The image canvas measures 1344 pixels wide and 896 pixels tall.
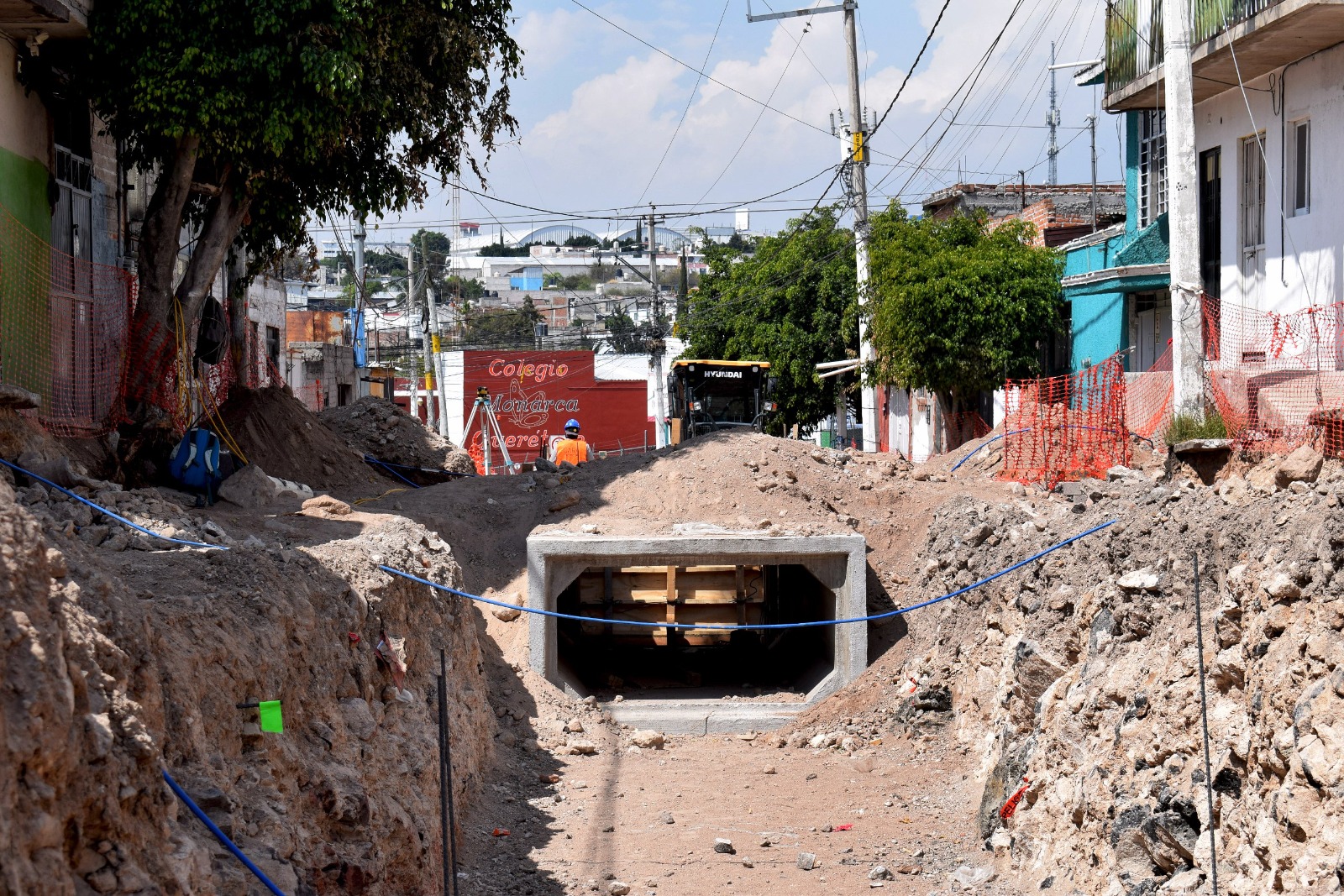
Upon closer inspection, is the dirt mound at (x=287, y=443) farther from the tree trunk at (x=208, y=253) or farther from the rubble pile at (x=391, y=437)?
the rubble pile at (x=391, y=437)

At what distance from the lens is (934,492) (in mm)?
17531

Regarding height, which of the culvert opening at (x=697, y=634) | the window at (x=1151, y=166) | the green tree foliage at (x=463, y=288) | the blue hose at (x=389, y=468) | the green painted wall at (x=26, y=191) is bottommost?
the culvert opening at (x=697, y=634)

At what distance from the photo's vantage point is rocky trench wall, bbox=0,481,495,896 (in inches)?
154

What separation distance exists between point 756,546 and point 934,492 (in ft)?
11.3

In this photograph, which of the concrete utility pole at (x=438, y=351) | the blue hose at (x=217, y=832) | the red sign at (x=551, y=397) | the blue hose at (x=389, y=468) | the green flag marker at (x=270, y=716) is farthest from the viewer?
the red sign at (x=551, y=397)

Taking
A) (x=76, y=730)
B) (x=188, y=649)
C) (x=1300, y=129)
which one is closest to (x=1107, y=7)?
(x=1300, y=129)

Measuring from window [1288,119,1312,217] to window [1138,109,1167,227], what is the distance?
4.91 m

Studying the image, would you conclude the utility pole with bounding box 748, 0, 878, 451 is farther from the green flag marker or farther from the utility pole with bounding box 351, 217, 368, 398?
the green flag marker

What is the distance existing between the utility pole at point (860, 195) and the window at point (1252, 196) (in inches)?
263

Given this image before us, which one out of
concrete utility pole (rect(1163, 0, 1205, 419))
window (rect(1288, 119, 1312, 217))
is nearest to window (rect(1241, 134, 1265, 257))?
window (rect(1288, 119, 1312, 217))

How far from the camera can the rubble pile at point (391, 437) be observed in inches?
879

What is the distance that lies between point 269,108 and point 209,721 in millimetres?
9345

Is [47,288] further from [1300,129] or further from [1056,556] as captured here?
[1300,129]

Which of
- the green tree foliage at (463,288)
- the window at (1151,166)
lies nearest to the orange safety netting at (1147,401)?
the window at (1151,166)
